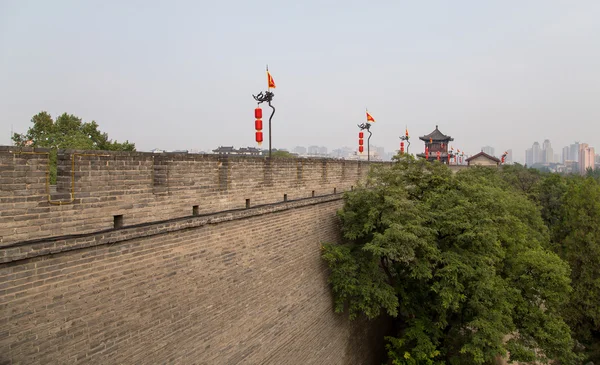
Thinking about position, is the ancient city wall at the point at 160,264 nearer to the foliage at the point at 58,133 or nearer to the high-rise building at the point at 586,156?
the foliage at the point at 58,133

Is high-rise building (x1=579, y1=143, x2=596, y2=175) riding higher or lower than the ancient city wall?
higher

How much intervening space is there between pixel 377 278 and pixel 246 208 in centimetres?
370

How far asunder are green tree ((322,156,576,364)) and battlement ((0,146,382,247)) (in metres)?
2.67

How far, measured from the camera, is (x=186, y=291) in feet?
16.3

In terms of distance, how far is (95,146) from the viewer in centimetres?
2097

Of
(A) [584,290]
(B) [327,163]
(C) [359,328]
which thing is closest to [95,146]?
(B) [327,163]

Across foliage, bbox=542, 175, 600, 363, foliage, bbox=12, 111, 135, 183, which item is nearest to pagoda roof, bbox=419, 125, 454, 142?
foliage, bbox=542, 175, 600, 363

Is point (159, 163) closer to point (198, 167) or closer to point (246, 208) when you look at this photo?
point (198, 167)

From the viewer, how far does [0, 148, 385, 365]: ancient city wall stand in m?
3.44

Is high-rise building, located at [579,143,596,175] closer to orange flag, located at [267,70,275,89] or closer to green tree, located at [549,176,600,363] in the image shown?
green tree, located at [549,176,600,363]

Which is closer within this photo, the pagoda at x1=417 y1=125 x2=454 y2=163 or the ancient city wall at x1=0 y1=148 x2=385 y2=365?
the ancient city wall at x1=0 y1=148 x2=385 y2=365

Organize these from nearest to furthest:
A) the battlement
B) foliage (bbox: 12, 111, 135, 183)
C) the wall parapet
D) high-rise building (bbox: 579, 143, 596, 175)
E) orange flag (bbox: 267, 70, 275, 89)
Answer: the wall parapet → the battlement → orange flag (bbox: 267, 70, 275, 89) → foliage (bbox: 12, 111, 135, 183) → high-rise building (bbox: 579, 143, 596, 175)

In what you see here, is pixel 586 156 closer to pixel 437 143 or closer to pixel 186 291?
pixel 437 143

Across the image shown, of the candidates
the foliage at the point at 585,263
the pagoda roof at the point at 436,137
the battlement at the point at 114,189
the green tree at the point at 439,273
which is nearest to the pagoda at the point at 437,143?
the pagoda roof at the point at 436,137
